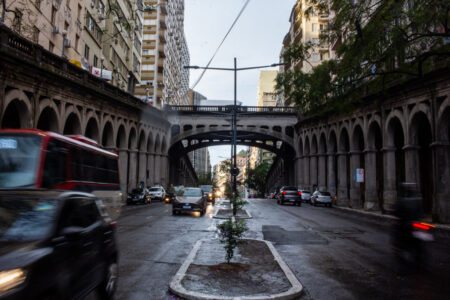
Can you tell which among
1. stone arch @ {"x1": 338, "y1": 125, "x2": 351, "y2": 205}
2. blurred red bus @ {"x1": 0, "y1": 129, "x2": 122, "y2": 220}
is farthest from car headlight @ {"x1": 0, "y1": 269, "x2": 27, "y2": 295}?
stone arch @ {"x1": 338, "y1": 125, "x2": 351, "y2": 205}

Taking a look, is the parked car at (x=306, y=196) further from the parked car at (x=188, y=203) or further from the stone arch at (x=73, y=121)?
the stone arch at (x=73, y=121)

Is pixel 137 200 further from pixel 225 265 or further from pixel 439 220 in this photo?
pixel 225 265

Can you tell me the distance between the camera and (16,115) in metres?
26.8

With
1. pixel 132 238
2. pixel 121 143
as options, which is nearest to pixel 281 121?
pixel 121 143

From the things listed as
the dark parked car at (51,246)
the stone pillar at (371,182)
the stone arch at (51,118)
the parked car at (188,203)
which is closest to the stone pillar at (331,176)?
the stone pillar at (371,182)

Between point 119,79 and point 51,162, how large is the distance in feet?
139

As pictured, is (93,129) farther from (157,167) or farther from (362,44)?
(362,44)

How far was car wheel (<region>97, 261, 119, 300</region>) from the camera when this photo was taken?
6.32 metres

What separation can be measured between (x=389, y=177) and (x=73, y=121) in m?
22.7

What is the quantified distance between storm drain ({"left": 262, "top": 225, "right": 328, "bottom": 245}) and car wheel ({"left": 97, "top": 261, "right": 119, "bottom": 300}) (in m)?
8.27

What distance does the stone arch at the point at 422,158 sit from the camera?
2742 cm

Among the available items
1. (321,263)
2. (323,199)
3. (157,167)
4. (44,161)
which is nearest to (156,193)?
(157,167)

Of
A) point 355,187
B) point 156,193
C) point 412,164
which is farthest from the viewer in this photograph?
point 156,193

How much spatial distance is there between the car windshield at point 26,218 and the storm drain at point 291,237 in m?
10.2
